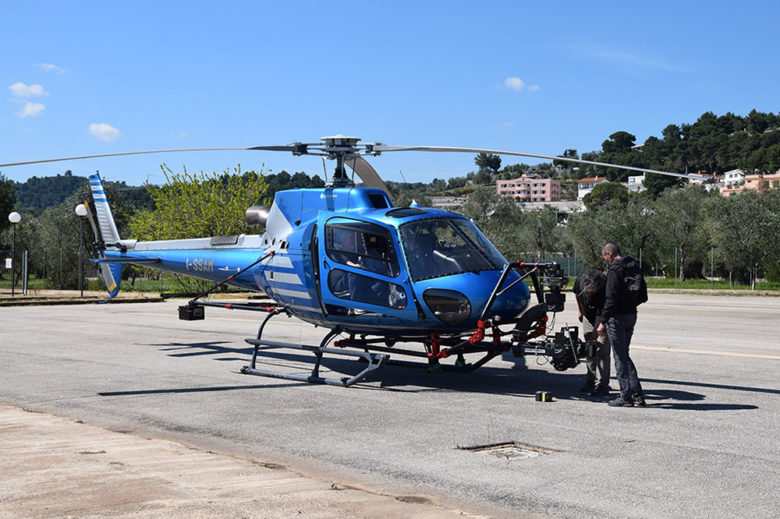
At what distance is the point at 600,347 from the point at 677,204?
5784cm

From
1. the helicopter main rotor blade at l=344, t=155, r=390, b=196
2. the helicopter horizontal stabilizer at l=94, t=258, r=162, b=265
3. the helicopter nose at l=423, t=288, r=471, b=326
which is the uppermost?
the helicopter main rotor blade at l=344, t=155, r=390, b=196

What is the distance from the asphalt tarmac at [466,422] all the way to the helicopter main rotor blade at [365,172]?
10.0 ft

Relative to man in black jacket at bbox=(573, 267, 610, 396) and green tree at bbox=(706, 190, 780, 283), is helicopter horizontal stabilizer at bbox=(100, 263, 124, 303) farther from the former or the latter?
green tree at bbox=(706, 190, 780, 283)

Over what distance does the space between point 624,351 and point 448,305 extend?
2212mm

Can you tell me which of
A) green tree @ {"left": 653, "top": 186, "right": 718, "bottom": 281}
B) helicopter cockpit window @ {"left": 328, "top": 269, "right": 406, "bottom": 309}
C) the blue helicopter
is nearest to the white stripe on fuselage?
the blue helicopter

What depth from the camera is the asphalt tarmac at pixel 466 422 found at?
5.93m

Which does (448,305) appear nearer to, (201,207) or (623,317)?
(623,317)

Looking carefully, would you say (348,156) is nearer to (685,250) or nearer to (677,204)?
(685,250)

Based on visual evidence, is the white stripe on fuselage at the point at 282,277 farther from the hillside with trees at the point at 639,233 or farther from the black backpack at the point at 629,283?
the hillside with trees at the point at 639,233

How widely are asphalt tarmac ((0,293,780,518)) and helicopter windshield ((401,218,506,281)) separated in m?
1.68

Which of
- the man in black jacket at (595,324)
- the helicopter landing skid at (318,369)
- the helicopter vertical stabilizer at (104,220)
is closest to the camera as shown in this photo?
the man in black jacket at (595,324)

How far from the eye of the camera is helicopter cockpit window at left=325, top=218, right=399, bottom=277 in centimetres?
1072

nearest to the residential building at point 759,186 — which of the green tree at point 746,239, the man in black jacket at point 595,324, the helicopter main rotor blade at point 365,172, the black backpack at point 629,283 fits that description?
the green tree at point 746,239

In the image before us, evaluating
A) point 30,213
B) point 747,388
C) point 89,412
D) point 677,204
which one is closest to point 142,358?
point 89,412
